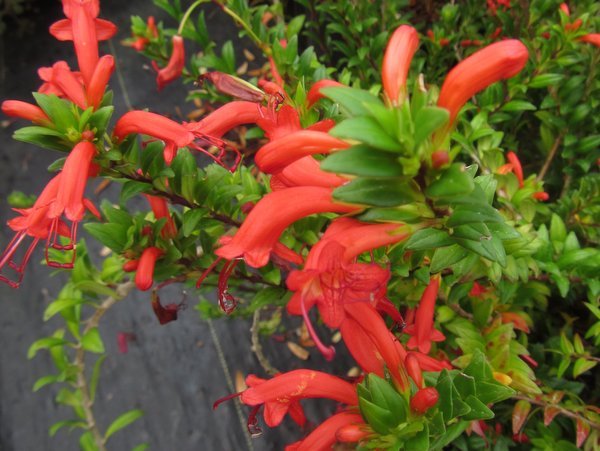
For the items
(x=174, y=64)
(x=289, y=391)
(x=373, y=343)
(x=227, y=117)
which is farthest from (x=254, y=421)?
(x=174, y=64)

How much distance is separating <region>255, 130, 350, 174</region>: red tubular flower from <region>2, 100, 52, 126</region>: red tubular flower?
390mm

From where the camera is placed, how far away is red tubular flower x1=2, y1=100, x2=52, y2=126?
77 cm

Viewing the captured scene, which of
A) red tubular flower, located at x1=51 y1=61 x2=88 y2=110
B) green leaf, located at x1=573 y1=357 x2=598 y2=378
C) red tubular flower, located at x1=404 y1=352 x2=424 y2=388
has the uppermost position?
red tubular flower, located at x1=51 y1=61 x2=88 y2=110

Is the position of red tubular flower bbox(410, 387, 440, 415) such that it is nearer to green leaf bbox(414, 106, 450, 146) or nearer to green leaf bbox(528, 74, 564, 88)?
green leaf bbox(414, 106, 450, 146)

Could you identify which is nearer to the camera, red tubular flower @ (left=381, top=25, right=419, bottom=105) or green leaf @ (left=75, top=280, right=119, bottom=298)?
red tubular flower @ (left=381, top=25, right=419, bottom=105)

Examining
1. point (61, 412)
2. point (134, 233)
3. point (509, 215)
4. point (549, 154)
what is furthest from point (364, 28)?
point (61, 412)

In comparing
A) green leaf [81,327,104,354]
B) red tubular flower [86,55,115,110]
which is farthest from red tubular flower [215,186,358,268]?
green leaf [81,327,104,354]

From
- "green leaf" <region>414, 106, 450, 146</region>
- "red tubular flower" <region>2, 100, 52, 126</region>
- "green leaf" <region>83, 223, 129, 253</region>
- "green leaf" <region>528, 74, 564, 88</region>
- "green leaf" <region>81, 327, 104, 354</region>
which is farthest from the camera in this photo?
"green leaf" <region>528, 74, 564, 88</region>

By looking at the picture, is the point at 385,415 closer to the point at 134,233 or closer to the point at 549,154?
the point at 134,233

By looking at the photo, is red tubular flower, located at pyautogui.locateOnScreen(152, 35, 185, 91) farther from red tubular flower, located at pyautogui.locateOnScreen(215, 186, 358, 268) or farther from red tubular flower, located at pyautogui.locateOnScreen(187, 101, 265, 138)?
red tubular flower, located at pyautogui.locateOnScreen(215, 186, 358, 268)

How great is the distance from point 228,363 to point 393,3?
1520 millimetres

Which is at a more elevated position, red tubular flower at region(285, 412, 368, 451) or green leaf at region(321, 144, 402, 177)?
green leaf at region(321, 144, 402, 177)

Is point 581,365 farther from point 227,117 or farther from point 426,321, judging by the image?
point 227,117

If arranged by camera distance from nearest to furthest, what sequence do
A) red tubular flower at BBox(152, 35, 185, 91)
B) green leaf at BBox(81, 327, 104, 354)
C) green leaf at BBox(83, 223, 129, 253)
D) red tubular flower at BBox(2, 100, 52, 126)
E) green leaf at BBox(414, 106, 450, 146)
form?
green leaf at BBox(414, 106, 450, 146) < red tubular flower at BBox(2, 100, 52, 126) < green leaf at BBox(83, 223, 129, 253) < red tubular flower at BBox(152, 35, 185, 91) < green leaf at BBox(81, 327, 104, 354)
